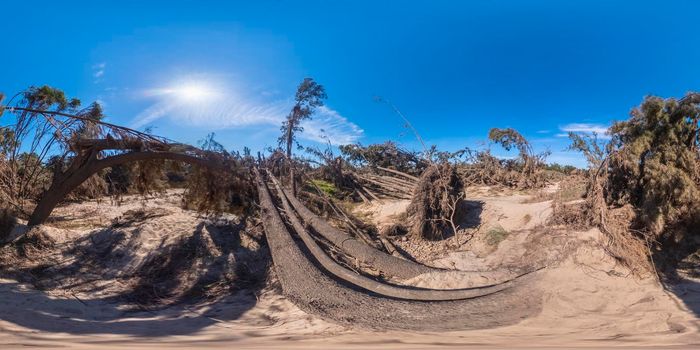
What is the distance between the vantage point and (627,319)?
4715 millimetres

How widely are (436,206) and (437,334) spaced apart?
508 cm

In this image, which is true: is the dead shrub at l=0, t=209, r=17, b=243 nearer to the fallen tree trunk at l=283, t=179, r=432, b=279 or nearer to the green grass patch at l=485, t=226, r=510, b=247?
the fallen tree trunk at l=283, t=179, r=432, b=279

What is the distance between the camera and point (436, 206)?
9.14 metres

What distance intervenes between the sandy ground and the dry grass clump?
2.96 ft

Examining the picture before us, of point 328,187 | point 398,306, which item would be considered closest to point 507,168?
point 328,187

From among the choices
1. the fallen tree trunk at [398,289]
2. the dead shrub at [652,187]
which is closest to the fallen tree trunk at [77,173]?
the fallen tree trunk at [398,289]

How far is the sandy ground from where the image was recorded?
152 inches

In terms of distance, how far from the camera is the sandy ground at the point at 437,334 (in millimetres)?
3850

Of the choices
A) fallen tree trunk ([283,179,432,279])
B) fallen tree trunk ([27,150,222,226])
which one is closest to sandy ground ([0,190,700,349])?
fallen tree trunk ([283,179,432,279])

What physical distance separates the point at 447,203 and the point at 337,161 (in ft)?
19.1

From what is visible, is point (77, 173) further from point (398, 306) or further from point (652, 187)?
point (652, 187)

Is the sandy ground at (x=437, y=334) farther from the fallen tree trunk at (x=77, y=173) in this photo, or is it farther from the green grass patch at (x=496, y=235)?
the fallen tree trunk at (x=77, y=173)

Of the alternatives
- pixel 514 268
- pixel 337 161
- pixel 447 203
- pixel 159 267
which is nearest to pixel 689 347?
pixel 514 268

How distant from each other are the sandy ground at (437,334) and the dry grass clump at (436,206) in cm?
90
